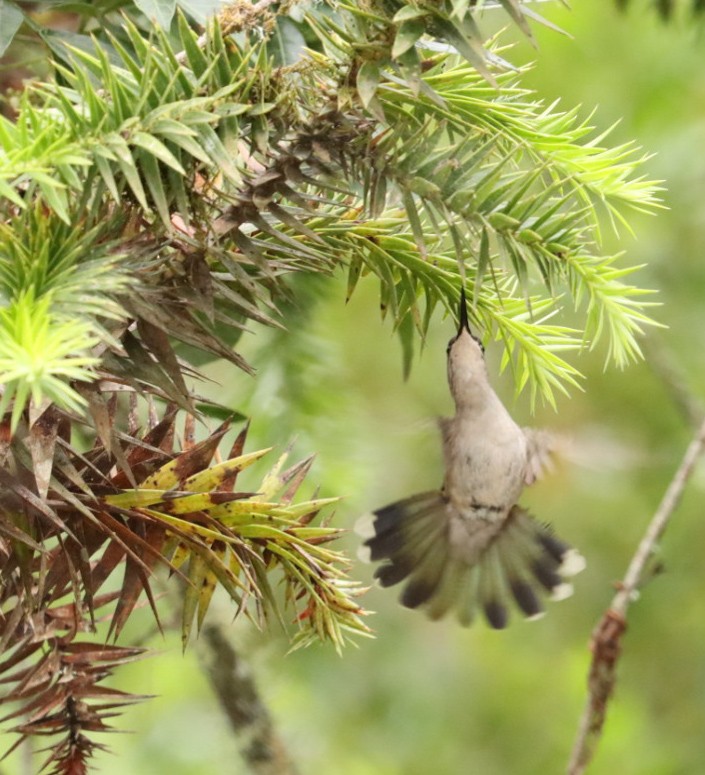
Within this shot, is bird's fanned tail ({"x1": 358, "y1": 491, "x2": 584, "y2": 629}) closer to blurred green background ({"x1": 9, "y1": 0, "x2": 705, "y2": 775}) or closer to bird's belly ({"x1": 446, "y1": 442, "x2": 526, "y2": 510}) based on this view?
bird's belly ({"x1": 446, "y1": 442, "x2": 526, "y2": 510})

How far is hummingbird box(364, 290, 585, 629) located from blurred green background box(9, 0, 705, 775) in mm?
538

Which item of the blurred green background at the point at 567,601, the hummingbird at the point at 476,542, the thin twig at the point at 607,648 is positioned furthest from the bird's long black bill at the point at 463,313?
the blurred green background at the point at 567,601

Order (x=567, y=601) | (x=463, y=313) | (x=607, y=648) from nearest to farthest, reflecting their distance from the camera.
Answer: (x=463, y=313) < (x=607, y=648) < (x=567, y=601)

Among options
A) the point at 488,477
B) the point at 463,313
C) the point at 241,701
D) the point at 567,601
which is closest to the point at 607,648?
the point at 488,477

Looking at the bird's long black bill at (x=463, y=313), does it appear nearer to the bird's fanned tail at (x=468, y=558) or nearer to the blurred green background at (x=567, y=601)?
the bird's fanned tail at (x=468, y=558)

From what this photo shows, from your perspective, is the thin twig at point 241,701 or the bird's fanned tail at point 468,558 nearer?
the thin twig at point 241,701

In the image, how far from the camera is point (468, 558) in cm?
188

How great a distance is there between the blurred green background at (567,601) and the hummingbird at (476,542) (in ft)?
1.77

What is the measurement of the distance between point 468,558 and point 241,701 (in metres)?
0.44

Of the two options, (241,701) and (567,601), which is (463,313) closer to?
(241,701)

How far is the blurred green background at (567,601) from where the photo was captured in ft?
11.1

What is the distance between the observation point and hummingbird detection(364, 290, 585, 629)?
167 cm

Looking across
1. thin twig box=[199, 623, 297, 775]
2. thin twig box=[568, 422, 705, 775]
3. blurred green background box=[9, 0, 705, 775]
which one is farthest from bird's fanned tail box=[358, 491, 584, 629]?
blurred green background box=[9, 0, 705, 775]

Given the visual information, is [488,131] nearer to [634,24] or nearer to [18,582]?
[18,582]
